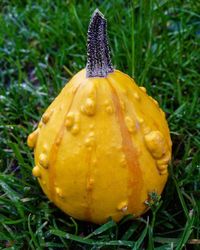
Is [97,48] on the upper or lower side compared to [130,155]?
upper

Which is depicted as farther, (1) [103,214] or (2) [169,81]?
(2) [169,81]

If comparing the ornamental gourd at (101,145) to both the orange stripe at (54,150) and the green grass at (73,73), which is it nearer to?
the orange stripe at (54,150)

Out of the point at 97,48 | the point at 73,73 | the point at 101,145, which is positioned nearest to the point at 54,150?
the point at 101,145

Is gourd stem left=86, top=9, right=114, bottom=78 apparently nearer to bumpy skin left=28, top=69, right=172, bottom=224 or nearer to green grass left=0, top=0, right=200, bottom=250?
bumpy skin left=28, top=69, right=172, bottom=224

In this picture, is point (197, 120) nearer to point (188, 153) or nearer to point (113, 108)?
point (188, 153)

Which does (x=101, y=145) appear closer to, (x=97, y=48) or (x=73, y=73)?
(x=97, y=48)

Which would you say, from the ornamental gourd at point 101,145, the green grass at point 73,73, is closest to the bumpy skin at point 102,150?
the ornamental gourd at point 101,145


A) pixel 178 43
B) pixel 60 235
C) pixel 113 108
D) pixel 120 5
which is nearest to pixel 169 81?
pixel 178 43
